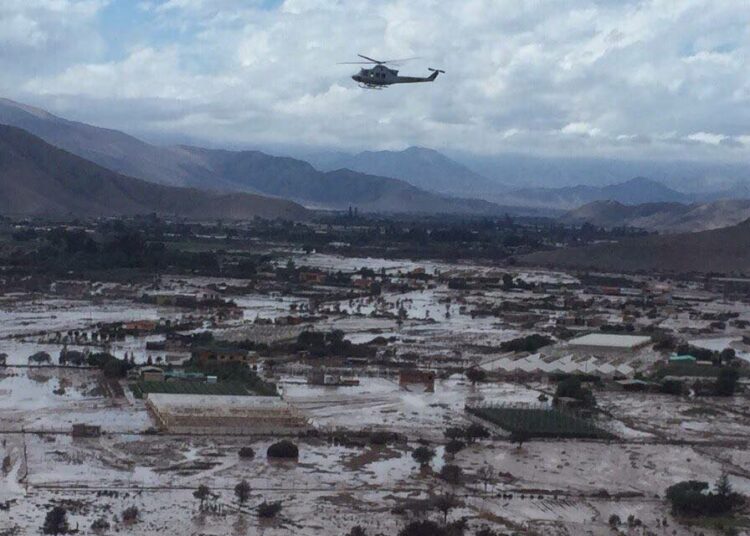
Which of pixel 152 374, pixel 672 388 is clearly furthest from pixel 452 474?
pixel 672 388

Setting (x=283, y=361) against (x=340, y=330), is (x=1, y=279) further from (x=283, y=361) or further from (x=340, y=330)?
(x=283, y=361)

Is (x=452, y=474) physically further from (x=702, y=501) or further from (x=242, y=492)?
(x=702, y=501)

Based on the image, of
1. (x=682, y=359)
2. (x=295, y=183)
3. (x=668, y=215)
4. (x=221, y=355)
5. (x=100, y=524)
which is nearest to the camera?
(x=100, y=524)

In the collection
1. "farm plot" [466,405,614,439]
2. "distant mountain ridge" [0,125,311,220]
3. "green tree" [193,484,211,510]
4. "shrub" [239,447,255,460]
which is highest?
"distant mountain ridge" [0,125,311,220]

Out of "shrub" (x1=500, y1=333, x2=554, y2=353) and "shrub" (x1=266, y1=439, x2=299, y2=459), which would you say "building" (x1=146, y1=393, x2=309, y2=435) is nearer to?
"shrub" (x1=266, y1=439, x2=299, y2=459)

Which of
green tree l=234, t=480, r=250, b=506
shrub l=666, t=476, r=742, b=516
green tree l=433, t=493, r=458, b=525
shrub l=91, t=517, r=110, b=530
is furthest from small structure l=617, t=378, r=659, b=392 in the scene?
shrub l=91, t=517, r=110, b=530

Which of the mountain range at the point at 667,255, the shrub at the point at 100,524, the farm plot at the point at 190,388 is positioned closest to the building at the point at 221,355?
the farm plot at the point at 190,388
